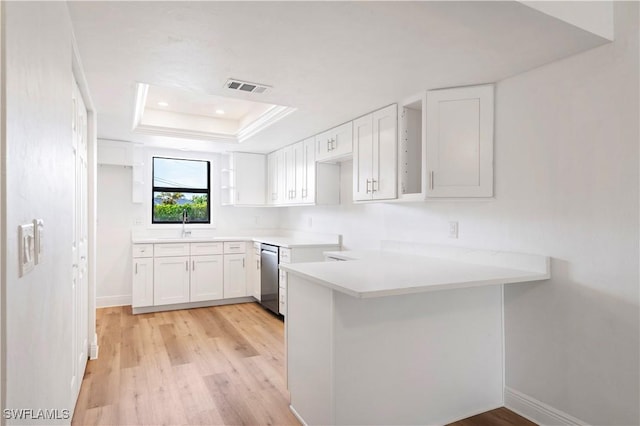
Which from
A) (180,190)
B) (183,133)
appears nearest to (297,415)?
(183,133)

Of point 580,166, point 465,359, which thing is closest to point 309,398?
point 465,359

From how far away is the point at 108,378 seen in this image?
2686 mm

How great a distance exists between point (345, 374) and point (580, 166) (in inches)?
67.1

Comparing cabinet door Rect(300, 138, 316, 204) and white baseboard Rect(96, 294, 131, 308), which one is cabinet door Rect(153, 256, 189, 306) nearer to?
white baseboard Rect(96, 294, 131, 308)

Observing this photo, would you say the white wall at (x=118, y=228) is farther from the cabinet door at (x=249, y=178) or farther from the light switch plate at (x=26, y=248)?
the light switch plate at (x=26, y=248)

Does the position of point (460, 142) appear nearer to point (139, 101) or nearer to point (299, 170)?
point (299, 170)

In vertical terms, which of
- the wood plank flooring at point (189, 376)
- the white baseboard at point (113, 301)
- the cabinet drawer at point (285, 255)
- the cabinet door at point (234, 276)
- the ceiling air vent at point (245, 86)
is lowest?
the wood plank flooring at point (189, 376)

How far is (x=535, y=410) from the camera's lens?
7.24 ft

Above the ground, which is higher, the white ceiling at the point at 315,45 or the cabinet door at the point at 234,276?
the white ceiling at the point at 315,45

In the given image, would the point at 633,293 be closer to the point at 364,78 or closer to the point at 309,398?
the point at 309,398

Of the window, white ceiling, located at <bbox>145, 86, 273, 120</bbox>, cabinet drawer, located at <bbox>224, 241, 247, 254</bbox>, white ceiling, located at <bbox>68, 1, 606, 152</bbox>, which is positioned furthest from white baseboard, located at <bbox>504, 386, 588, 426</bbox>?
the window

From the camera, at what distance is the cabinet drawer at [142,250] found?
4387 millimetres

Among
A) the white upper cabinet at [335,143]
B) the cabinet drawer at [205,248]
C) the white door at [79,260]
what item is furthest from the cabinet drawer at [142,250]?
the white upper cabinet at [335,143]

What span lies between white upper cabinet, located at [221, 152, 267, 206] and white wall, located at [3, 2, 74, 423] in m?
3.63
